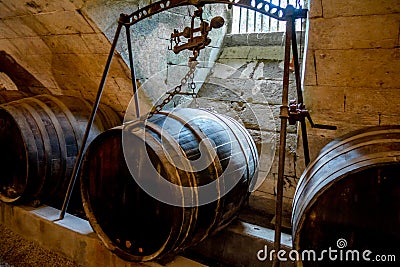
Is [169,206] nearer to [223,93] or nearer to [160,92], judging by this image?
[160,92]

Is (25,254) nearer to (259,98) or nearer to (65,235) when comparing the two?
(65,235)

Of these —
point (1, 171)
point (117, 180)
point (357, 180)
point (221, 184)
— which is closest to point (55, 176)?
point (1, 171)

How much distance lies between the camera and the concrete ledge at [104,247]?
82.4 inches

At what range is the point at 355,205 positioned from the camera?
126 centimetres

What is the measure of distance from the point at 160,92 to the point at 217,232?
1296 mm

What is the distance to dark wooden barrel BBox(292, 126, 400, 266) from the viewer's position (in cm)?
120

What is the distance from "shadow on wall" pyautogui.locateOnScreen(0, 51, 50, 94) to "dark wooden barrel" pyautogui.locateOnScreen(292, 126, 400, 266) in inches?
122

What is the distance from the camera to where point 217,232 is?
7.21ft

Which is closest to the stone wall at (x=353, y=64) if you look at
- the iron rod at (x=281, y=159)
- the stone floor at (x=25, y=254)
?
the iron rod at (x=281, y=159)

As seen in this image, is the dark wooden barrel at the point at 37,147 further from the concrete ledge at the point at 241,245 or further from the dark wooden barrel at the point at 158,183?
the concrete ledge at the point at 241,245

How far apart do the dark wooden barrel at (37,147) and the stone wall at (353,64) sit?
169 centimetres

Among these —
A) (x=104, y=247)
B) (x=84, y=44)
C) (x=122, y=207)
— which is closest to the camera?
(x=122, y=207)

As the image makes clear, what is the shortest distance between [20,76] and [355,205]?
141 inches

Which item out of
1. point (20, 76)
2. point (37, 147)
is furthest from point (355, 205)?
point (20, 76)
